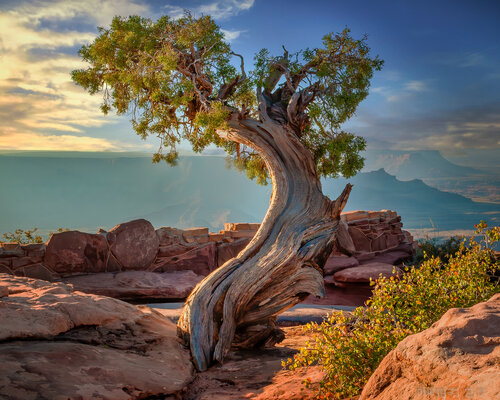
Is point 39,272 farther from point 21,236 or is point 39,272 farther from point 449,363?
point 449,363

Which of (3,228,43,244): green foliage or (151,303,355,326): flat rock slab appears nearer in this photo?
(151,303,355,326): flat rock slab

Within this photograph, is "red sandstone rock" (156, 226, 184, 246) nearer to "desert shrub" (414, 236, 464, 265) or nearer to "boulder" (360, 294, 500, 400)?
"desert shrub" (414, 236, 464, 265)

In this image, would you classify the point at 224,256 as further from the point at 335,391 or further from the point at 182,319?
the point at 335,391

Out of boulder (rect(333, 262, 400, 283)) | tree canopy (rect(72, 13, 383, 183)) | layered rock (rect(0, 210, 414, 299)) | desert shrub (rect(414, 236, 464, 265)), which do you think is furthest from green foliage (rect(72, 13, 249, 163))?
desert shrub (rect(414, 236, 464, 265))

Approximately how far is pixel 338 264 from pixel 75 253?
7075 mm

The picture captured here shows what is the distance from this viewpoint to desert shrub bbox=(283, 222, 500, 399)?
341cm

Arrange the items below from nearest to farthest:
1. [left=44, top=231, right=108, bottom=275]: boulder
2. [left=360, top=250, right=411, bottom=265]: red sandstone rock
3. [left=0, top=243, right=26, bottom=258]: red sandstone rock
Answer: [left=0, top=243, right=26, bottom=258]: red sandstone rock
[left=44, top=231, right=108, bottom=275]: boulder
[left=360, top=250, right=411, bottom=265]: red sandstone rock

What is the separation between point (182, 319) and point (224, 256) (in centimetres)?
477

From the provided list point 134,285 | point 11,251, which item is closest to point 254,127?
point 134,285

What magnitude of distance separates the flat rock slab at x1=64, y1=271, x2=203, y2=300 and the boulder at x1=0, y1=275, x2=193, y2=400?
254 cm

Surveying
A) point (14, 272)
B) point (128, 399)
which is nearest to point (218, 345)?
point (128, 399)

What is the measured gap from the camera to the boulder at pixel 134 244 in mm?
9195

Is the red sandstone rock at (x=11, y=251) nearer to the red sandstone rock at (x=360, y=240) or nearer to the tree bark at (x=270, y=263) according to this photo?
the tree bark at (x=270, y=263)

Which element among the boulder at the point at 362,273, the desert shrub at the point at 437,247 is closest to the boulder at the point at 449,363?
the boulder at the point at 362,273
